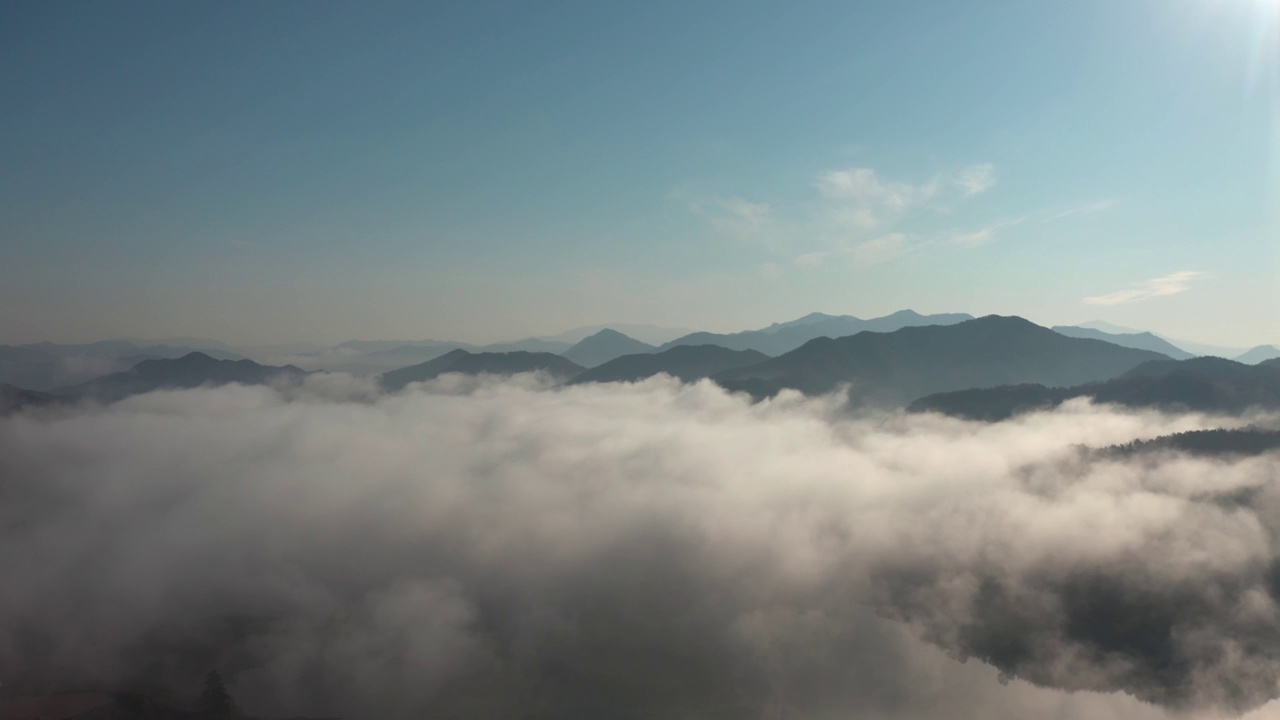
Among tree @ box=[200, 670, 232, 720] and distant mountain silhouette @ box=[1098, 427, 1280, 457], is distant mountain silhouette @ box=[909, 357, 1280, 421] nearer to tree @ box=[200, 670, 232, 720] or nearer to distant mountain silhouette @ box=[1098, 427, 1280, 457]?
distant mountain silhouette @ box=[1098, 427, 1280, 457]

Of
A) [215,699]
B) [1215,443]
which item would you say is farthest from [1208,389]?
[215,699]

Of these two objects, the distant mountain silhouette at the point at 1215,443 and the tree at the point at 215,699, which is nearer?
the tree at the point at 215,699

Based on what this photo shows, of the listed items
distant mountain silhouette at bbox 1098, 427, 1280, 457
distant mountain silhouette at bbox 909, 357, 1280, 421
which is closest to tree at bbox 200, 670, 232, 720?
distant mountain silhouette at bbox 1098, 427, 1280, 457

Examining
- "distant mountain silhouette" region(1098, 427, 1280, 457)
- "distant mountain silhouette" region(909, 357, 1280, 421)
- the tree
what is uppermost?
"distant mountain silhouette" region(909, 357, 1280, 421)

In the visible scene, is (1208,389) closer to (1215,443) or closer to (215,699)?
(1215,443)

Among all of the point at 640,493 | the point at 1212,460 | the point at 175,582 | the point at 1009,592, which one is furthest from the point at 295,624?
the point at 1212,460

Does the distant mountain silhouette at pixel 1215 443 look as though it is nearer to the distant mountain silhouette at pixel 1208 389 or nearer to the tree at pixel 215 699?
the distant mountain silhouette at pixel 1208 389

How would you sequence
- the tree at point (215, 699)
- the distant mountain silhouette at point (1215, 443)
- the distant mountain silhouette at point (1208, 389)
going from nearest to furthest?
the tree at point (215, 699)
the distant mountain silhouette at point (1215, 443)
the distant mountain silhouette at point (1208, 389)

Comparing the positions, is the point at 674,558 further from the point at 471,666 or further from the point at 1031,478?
the point at 1031,478

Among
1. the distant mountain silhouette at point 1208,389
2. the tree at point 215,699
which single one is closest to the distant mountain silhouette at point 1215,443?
the distant mountain silhouette at point 1208,389
